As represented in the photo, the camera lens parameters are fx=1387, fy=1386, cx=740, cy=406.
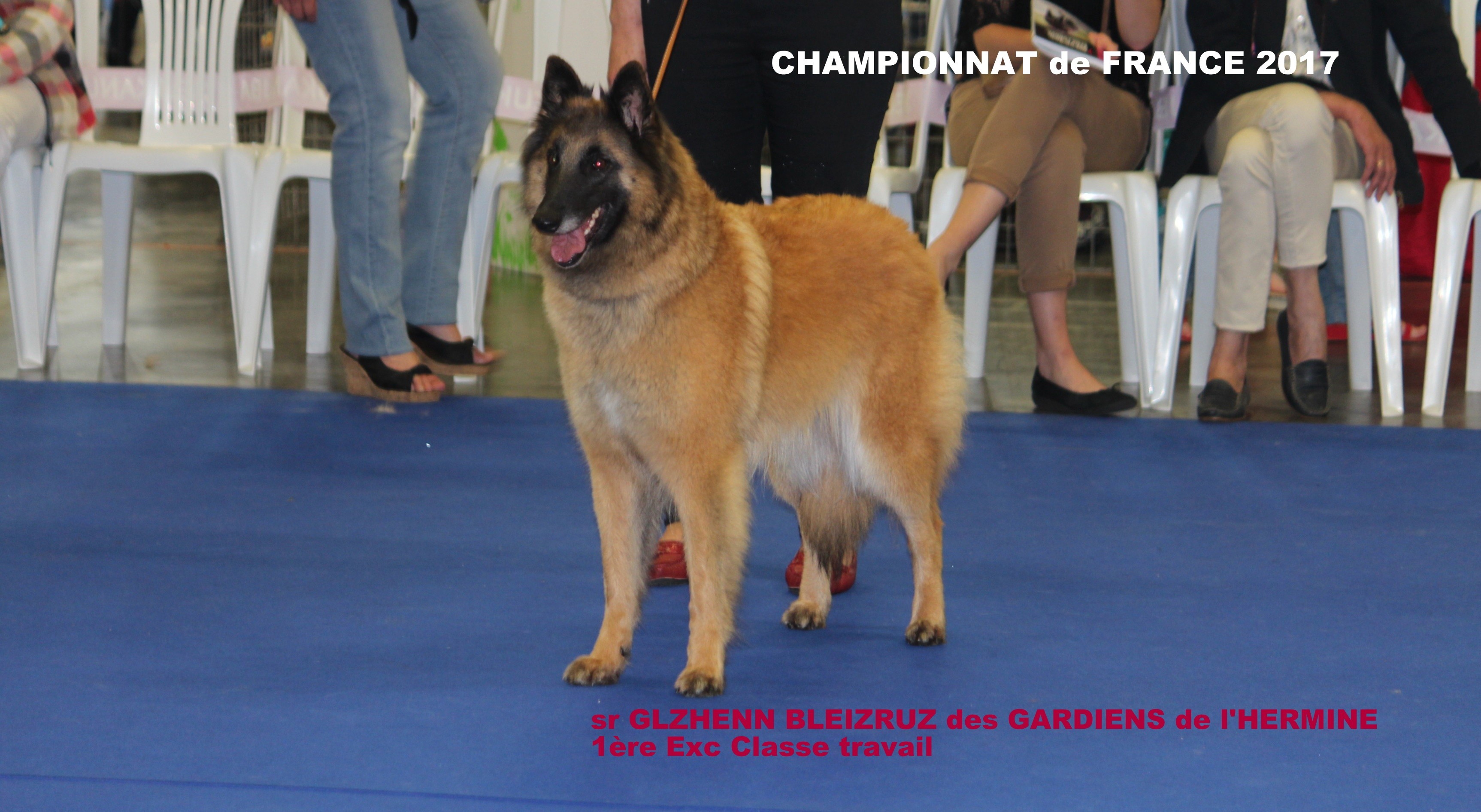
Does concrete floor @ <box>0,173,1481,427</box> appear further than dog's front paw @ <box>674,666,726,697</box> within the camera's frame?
Yes

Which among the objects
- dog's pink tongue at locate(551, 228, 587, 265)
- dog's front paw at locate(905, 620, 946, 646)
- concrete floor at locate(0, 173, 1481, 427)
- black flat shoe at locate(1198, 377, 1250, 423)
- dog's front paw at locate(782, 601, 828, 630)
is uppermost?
dog's pink tongue at locate(551, 228, 587, 265)

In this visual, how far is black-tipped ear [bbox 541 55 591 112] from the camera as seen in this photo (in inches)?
81.4

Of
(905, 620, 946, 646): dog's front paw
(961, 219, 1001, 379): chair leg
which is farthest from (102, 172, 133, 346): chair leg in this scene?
(905, 620, 946, 646): dog's front paw

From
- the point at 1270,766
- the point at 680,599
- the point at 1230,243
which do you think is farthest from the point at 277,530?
the point at 1230,243

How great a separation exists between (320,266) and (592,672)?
3.20 m

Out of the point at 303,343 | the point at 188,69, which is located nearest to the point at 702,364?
the point at 303,343

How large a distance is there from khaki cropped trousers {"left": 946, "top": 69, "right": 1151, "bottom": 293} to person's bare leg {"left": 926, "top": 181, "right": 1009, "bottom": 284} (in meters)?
0.03

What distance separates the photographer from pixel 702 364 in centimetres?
204

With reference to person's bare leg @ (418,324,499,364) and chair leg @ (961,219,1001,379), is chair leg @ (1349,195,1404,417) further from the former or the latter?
person's bare leg @ (418,324,499,364)

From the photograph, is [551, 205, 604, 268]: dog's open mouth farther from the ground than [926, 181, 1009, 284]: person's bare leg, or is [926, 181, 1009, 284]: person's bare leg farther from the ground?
[551, 205, 604, 268]: dog's open mouth

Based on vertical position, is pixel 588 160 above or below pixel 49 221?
above

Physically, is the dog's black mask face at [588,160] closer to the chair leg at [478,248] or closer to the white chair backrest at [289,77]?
the chair leg at [478,248]

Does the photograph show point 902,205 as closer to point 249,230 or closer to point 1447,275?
point 1447,275

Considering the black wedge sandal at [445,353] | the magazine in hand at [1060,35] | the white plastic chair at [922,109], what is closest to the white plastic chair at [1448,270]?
the magazine in hand at [1060,35]
